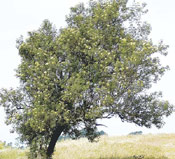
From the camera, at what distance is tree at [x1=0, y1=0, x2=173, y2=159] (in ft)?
80.6

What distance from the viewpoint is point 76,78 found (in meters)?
24.4

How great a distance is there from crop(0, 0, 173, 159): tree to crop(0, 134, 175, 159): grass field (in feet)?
23.9

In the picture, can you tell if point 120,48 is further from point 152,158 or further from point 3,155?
point 3,155

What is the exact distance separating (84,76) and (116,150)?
16.3m

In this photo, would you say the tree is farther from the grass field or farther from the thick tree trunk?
the grass field

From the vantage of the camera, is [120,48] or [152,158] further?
[152,158]

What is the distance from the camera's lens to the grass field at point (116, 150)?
3525cm

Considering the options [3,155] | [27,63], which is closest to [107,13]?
[27,63]

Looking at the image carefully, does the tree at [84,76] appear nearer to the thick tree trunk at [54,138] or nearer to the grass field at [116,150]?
the thick tree trunk at [54,138]

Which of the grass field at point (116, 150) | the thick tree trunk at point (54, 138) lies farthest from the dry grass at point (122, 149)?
the thick tree trunk at point (54, 138)

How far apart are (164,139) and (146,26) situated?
2511 cm

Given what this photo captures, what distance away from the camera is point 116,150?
1500 inches

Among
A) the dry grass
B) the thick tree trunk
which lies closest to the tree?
the thick tree trunk

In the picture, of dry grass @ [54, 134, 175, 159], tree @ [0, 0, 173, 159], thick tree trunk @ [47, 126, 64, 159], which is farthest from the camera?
dry grass @ [54, 134, 175, 159]
